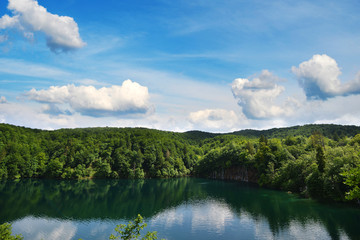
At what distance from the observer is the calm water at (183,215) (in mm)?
44844

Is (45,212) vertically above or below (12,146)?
below

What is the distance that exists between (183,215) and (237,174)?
7805 centimetres

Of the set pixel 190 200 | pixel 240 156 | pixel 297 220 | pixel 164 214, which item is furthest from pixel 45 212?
pixel 240 156

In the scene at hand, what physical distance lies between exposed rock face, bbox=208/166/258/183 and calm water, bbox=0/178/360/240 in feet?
122

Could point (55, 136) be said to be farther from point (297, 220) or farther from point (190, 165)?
point (297, 220)

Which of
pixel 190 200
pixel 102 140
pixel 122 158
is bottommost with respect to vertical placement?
pixel 190 200

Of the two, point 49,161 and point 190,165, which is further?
point 190,165

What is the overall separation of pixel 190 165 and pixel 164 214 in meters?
105

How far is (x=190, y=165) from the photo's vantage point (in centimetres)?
16400

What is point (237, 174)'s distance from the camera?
429 feet

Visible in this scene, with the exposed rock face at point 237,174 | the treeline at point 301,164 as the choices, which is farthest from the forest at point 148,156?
the exposed rock face at point 237,174

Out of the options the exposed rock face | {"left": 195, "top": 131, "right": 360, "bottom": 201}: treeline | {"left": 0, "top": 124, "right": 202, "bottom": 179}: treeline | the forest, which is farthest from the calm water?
{"left": 0, "top": 124, "right": 202, "bottom": 179}: treeline

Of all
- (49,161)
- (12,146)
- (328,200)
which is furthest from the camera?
(49,161)

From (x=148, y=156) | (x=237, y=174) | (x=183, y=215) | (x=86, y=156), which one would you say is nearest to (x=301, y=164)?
(x=183, y=215)
